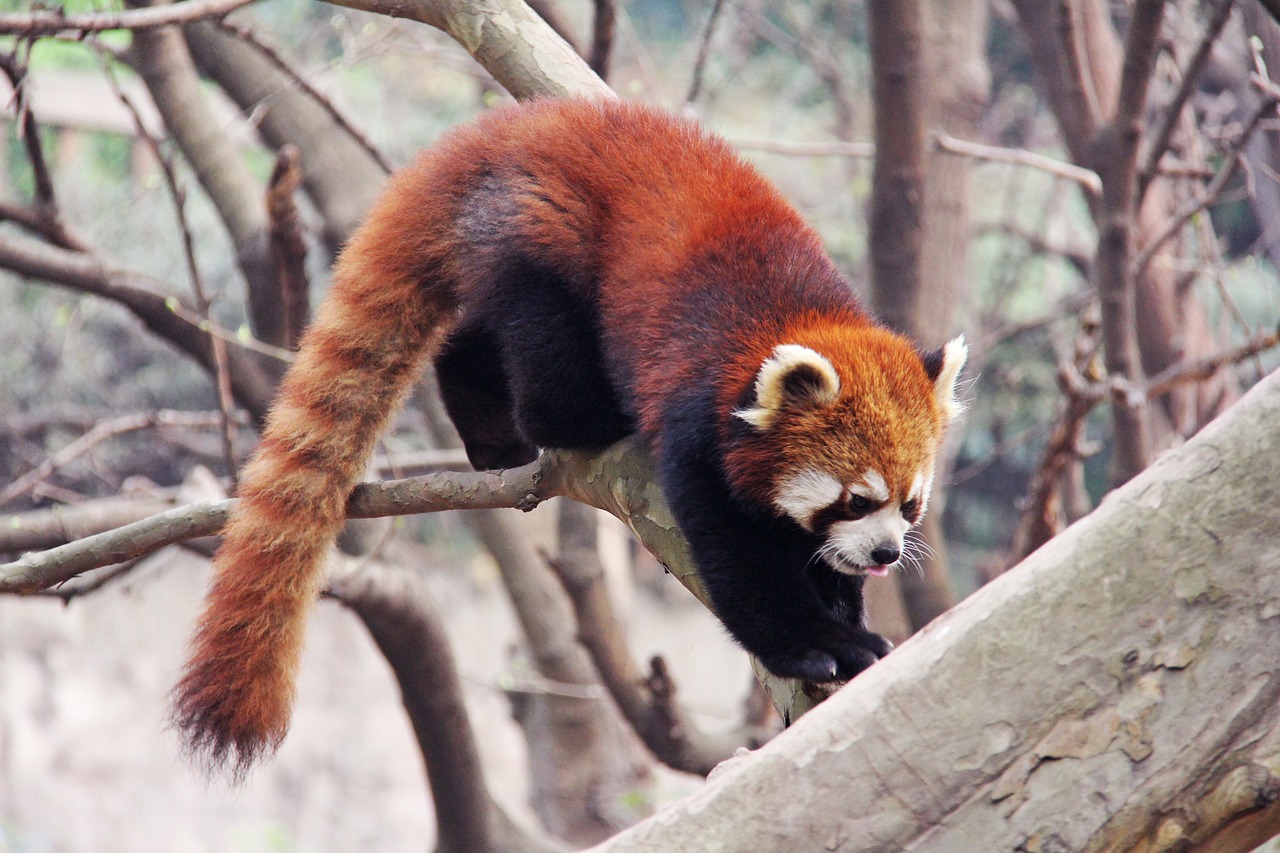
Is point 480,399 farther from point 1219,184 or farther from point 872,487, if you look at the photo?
point 1219,184

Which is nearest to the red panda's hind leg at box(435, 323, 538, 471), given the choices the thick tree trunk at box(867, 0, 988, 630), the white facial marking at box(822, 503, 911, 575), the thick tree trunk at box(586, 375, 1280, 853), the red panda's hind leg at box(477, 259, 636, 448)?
the red panda's hind leg at box(477, 259, 636, 448)

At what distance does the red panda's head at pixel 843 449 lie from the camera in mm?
2330

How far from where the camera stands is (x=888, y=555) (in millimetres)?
2346

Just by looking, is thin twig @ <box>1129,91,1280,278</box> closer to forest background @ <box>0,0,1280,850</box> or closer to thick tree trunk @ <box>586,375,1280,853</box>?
forest background @ <box>0,0,1280,850</box>

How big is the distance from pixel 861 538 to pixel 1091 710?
0.96 m

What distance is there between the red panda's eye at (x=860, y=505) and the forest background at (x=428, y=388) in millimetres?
1067

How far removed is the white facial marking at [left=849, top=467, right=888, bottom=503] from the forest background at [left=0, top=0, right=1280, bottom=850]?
1.05 metres

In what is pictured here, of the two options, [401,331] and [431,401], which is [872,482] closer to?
[401,331]

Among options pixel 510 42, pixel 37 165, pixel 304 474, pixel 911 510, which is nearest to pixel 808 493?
pixel 911 510

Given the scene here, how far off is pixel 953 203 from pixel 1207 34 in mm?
1228

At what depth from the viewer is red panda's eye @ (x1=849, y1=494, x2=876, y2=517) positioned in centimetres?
239

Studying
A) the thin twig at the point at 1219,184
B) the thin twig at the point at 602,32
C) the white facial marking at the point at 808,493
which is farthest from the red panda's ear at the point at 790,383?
the thin twig at the point at 602,32

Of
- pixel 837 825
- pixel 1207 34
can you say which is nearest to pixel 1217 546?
pixel 837 825

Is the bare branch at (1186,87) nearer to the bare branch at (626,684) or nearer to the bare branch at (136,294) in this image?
the bare branch at (626,684)
